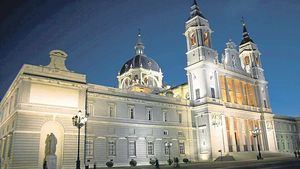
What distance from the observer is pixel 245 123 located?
181 ft

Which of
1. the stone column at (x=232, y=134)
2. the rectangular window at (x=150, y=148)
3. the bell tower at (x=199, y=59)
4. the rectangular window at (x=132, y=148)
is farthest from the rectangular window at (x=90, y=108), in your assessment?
the stone column at (x=232, y=134)

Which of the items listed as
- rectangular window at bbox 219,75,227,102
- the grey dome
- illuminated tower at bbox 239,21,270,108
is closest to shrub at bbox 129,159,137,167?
rectangular window at bbox 219,75,227,102

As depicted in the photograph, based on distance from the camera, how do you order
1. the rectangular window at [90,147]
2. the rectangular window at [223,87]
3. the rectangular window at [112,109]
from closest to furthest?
the rectangular window at [90,147] → the rectangular window at [112,109] → the rectangular window at [223,87]

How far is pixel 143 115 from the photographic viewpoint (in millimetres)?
42750

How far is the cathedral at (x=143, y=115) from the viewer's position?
30797 mm

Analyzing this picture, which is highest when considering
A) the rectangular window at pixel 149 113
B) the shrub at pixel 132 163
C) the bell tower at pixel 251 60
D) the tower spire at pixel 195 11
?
the tower spire at pixel 195 11

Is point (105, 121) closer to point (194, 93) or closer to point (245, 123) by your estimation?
point (194, 93)

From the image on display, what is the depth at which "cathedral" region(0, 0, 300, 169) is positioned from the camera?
30.8 m

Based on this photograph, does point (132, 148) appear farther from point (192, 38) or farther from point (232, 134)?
point (192, 38)

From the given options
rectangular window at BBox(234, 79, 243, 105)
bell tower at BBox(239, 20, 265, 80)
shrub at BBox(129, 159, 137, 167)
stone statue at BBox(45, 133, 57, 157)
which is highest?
bell tower at BBox(239, 20, 265, 80)

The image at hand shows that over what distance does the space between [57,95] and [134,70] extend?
39968mm

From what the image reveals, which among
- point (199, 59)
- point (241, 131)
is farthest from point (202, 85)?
point (241, 131)

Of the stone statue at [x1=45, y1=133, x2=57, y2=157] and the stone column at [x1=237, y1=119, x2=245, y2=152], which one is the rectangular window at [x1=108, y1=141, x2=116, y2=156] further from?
the stone column at [x1=237, y1=119, x2=245, y2=152]

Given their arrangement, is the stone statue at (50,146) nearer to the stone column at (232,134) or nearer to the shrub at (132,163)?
the shrub at (132,163)
